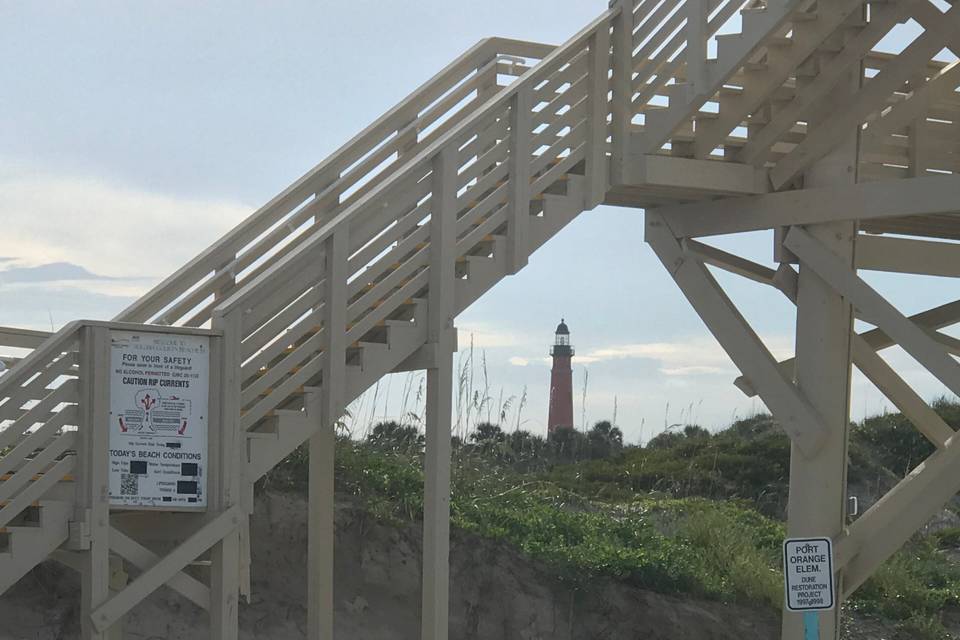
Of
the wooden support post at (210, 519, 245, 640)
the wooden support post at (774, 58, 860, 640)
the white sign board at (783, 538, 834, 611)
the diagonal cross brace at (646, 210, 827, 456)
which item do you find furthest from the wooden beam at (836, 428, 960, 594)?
the wooden support post at (210, 519, 245, 640)

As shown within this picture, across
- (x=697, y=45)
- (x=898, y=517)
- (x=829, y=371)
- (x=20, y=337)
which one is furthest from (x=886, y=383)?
(x=20, y=337)

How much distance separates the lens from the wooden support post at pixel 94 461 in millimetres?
8766

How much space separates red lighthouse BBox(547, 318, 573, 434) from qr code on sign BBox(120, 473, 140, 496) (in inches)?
867

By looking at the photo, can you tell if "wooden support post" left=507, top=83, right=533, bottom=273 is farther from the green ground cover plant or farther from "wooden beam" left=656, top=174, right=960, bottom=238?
the green ground cover plant

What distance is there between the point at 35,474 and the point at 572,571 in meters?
6.40

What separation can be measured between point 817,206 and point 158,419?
539 centimetres

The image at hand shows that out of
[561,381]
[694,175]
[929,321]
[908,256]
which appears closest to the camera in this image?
[694,175]

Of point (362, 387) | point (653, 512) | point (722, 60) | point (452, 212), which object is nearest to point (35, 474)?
point (362, 387)

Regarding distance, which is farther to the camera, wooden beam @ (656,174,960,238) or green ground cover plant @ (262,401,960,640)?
green ground cover plant @ (262,401,960,640)

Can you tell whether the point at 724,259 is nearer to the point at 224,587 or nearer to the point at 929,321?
the point at 929,321

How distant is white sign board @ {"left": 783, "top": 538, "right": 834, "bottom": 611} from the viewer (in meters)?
8.68

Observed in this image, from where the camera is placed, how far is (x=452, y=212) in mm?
10109

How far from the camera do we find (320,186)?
11555 millimetres

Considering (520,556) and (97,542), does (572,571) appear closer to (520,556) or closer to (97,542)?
(520,556)
